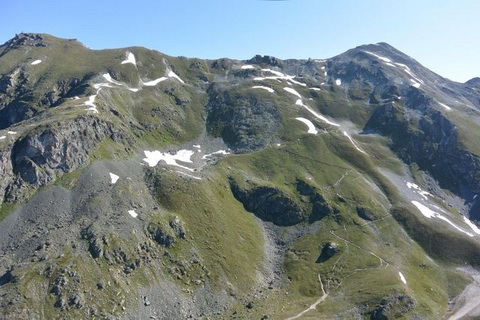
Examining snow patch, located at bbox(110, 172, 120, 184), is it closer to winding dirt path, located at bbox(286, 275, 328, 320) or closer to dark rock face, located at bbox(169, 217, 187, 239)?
dark rock face, located at bbox(169, 217, 187, 239)

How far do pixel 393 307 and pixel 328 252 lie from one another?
3193 cm

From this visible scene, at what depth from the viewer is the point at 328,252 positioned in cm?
14038

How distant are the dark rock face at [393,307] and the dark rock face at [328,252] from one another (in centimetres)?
2803

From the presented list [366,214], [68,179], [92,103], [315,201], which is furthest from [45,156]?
[366,214]

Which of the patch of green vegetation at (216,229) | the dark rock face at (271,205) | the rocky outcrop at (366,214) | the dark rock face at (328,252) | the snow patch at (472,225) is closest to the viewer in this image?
the patch of green vegetation at (216,229)

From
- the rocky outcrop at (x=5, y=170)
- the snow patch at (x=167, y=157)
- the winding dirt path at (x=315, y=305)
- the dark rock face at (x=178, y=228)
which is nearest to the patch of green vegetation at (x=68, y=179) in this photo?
the rocky outcrop at (x=5, y=170)

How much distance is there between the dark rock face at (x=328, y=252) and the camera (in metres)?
139

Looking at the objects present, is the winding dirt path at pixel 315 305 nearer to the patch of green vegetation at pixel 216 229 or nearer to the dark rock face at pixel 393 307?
the dark rock face at pixel 393 307

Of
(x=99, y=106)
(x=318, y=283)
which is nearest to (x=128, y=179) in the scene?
(x=99, y=106)

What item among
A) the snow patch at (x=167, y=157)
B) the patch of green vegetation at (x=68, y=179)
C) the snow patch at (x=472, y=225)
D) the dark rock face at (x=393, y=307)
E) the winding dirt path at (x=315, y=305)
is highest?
the snow patch at (x=167, y=157)

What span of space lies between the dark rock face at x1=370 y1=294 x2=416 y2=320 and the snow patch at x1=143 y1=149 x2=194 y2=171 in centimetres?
9063

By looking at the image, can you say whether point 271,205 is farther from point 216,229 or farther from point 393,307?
point 393,307

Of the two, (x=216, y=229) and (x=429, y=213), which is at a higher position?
(x=429, y=213)

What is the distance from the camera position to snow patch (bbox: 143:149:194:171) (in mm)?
164575
